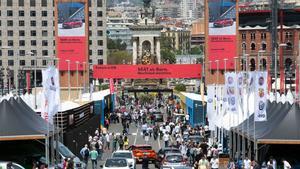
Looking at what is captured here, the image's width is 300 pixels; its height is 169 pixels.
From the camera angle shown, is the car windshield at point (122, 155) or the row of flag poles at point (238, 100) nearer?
the row of flag poles at point (238, 100)

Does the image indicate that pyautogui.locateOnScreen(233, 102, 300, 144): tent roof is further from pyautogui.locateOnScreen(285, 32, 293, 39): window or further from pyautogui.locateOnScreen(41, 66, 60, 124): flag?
pyautogui.locateOnScreen(285, 32, 293, 39): window

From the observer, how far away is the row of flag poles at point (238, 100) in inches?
1614

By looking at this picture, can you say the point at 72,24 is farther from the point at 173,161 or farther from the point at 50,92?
the point at 50,92

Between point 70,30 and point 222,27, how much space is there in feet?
41.9

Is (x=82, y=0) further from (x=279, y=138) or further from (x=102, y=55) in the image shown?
(x=102, y=55)

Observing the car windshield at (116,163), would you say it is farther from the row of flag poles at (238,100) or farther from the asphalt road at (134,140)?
the asphalt road at (134,140)

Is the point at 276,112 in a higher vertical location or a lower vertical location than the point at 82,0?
lower

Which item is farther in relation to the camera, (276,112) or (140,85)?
(140,85)

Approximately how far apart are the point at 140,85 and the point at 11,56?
69.8ft

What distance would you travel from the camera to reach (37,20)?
16400 centimetres

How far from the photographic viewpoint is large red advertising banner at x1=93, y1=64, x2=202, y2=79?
103 meters

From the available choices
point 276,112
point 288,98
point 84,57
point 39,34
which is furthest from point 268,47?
point 276,112

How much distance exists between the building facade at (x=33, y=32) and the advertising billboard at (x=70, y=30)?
6704 cm

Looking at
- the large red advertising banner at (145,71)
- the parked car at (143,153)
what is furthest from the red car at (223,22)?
the parked car at (143,153)
